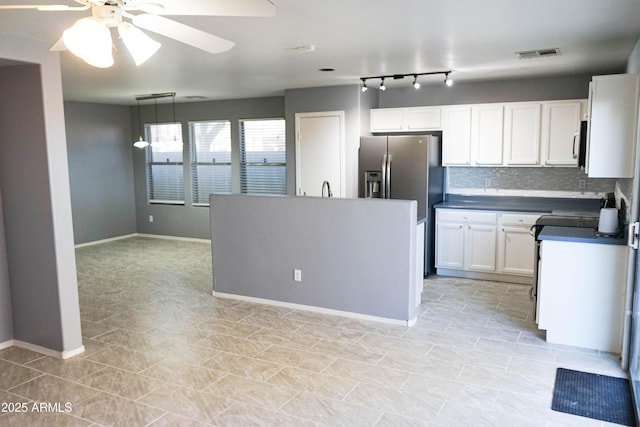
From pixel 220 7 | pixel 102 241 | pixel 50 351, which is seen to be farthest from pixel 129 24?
pixel 102 241

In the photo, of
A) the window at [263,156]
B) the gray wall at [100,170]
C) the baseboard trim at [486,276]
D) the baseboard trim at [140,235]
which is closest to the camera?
the baseboard trim at [486,276]

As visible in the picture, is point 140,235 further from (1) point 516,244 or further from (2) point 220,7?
(2) point 220,7

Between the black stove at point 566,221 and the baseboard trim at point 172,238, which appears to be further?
the baseboard trim at point 172,238

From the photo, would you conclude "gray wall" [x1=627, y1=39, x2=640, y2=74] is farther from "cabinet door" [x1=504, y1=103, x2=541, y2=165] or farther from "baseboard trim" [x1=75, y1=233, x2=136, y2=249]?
"baseboard trim" [x1=75, y1=233, x2=136, y2=249]

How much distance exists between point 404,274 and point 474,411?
1.56 m

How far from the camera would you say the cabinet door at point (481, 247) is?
5613 mm

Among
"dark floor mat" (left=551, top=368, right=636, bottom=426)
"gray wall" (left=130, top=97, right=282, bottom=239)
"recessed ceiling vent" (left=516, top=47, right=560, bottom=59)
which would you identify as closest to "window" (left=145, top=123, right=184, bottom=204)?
"gray wall" (left=130, top=97, right=282, bottom=239)

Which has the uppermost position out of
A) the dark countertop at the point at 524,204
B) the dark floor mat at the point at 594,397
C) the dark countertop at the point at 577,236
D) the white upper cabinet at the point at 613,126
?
the white upper cabinet at the point at 613,126

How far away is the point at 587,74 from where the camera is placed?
214 inches

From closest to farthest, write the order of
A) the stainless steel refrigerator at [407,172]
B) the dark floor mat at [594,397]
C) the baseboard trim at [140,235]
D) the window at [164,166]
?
the dark floor mat at [594,397] → the stainless steel refrigerator at [407,172] → the baseboard trim at [140,235] → the window at [164,166]

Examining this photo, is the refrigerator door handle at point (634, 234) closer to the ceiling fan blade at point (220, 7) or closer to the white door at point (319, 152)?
the ceiling fan blade at point (220, 7)

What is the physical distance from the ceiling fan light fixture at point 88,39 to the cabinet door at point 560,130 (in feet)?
16.4

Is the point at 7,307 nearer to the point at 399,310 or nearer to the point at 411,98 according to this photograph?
the point at 399,310

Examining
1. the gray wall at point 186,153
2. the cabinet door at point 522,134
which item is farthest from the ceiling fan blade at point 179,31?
the gray wall at point 186,153
